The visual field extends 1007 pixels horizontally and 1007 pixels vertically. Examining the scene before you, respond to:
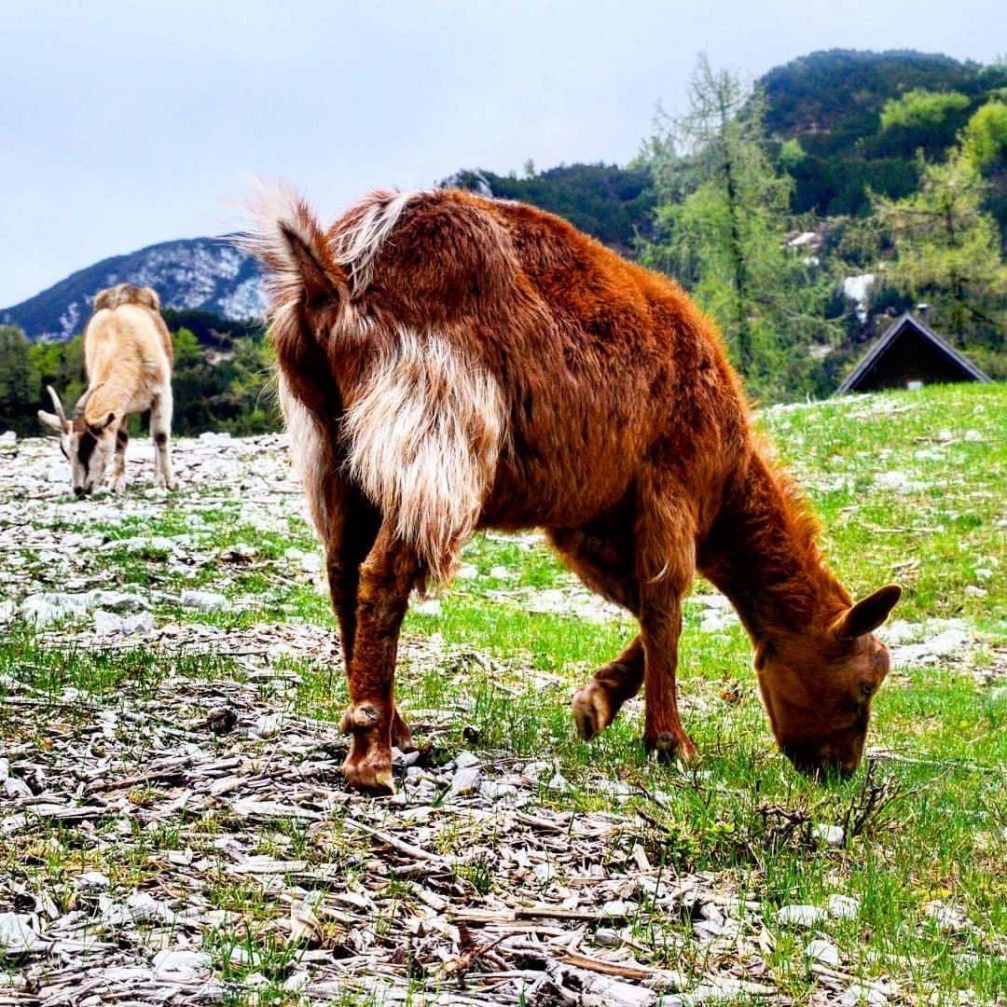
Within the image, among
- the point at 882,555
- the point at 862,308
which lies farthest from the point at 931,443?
the point at 862,308

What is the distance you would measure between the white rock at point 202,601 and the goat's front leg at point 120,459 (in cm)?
791

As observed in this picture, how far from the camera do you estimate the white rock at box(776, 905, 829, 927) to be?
3119 millimetres

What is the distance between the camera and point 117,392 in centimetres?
1650

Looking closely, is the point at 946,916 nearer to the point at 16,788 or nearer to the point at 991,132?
the point at 16,788

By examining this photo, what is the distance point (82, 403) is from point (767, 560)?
12.7 meters

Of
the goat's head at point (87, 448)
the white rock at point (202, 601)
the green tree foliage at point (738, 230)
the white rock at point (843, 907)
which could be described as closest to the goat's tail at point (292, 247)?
the white rock at point (843, 907)

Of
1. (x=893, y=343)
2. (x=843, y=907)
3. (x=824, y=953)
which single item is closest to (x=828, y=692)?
(x=843, y=907)

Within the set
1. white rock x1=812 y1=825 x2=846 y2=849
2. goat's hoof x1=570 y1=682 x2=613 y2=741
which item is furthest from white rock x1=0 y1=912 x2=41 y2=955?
goat's hoof x1=570 y1=682 x2=613 y2=741

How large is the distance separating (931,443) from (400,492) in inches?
605

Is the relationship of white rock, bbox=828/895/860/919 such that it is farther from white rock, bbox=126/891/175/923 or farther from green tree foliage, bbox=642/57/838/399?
green tree foliage, bbox=642/57/838/399

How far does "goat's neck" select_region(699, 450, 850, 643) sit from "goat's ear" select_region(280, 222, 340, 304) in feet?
8.47

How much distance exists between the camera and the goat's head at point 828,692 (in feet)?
18.8

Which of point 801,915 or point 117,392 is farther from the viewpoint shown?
point 117,392

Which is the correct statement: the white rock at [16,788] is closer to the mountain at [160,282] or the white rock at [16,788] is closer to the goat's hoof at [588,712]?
the goat's hoof at [588,712]
